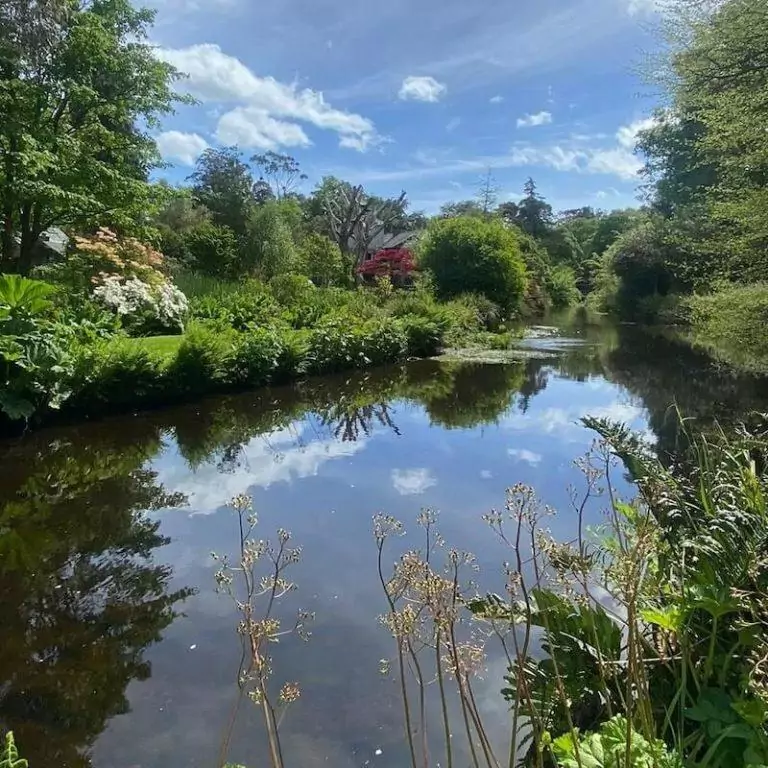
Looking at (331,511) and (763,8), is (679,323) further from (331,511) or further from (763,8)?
(331,511)

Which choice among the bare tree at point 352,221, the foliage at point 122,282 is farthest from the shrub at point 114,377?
the bare tree at point 352,221

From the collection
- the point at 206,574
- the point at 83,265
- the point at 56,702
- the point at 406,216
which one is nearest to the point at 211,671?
the point at 56,702

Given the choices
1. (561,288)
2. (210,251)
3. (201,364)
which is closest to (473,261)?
(210,251)

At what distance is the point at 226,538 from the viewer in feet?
16.4

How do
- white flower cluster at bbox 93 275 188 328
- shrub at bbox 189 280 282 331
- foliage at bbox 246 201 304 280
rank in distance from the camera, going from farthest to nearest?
1. foliage at bbox 246 201 304 280
2. shrub at bbox 189 280 282 331
3. white flower cluster at bbox 93 275 188 328

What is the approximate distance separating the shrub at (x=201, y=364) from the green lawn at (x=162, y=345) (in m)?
0.22

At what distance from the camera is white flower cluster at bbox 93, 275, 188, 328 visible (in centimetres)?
1214

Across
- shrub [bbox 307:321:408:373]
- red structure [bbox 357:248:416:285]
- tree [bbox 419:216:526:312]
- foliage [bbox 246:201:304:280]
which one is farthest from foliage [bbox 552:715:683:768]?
red structure [bbox 357:248:416:285]

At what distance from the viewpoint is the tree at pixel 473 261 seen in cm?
2212

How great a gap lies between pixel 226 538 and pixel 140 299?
927 centimetres

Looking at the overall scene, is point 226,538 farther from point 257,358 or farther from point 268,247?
point 268,247

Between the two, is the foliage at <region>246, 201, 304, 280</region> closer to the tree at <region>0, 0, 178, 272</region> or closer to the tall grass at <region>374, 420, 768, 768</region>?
the tree at <region>0, 0, 178, 272</region>

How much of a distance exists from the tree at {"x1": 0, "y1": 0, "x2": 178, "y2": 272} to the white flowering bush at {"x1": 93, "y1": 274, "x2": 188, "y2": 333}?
154cm

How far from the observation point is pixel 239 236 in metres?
27.8
